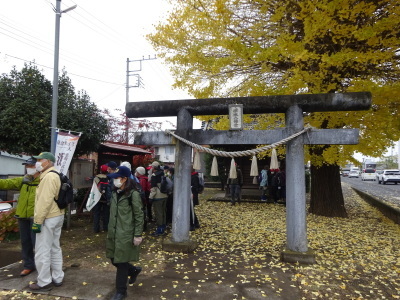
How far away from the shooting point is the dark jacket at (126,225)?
364cm

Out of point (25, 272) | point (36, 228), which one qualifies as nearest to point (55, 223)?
point (36, 228)

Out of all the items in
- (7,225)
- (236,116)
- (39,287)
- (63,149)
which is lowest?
(39,287)

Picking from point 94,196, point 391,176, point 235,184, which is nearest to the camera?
point 94,196

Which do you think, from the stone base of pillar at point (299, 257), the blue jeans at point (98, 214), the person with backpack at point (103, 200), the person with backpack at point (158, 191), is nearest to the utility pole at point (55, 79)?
the person with backpack at point (103, 200)

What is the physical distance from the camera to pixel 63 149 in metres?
6.65

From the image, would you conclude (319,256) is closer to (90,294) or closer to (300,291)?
(300,291)

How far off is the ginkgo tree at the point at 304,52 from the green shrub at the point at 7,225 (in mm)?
5723

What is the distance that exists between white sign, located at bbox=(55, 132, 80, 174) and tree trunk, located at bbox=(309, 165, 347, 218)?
800 cm

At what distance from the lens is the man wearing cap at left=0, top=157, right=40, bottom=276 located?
447 centimetres

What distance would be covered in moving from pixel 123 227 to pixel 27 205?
1.95 metres

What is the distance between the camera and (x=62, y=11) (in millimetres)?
8016

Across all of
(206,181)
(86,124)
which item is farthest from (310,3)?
(206,181)

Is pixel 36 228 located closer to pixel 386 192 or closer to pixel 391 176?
pixel 386 192

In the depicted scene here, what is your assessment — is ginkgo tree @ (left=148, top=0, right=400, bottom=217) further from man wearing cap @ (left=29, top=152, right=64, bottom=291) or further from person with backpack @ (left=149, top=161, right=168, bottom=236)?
man wearing cap @ (left=29, top=152, right=64, bottom=291)
